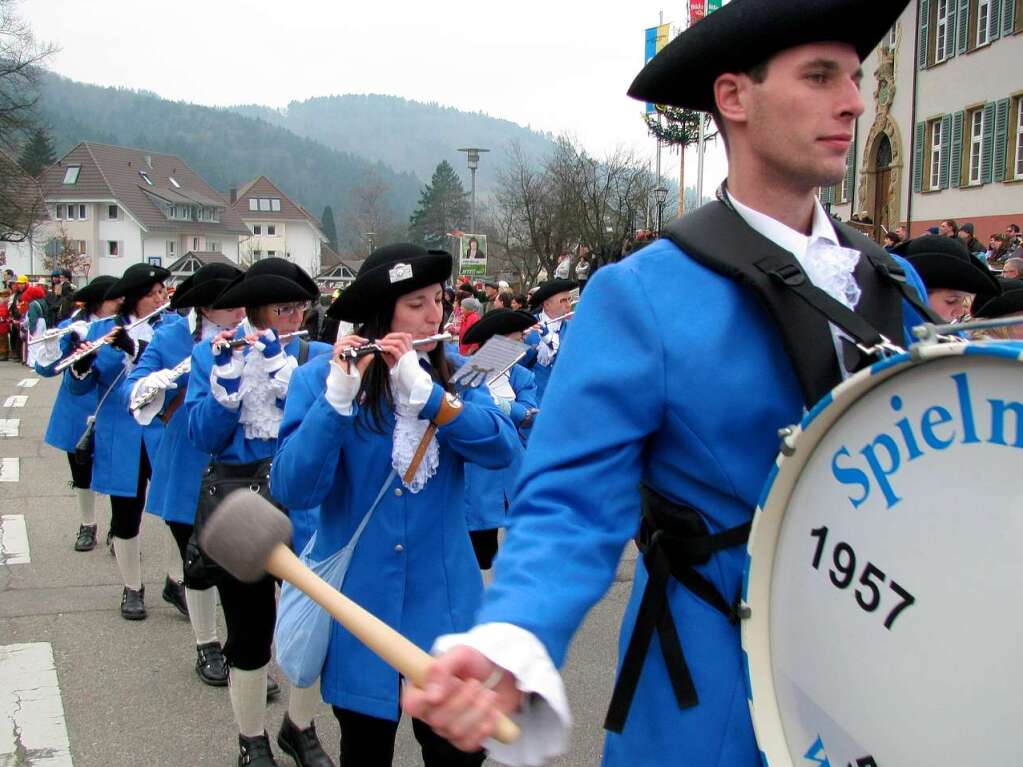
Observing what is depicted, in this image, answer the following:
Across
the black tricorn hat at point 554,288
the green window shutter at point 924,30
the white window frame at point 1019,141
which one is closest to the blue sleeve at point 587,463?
the black tricorn hat at point 554,288

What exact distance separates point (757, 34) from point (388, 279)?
75.1 inches

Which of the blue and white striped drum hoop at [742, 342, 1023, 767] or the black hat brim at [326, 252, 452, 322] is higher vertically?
the black hat brim at [326, 252, 452, 322]

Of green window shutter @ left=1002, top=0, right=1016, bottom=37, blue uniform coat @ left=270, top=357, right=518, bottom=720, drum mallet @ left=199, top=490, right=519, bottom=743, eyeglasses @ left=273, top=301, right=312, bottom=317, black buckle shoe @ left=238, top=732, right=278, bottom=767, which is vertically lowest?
black buckle shoe @ left=238, top=732, right=278, bottom=767

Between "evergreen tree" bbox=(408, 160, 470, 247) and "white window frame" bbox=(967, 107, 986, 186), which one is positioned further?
"evergreen tree" bbox=(408, 160, 470, 247)

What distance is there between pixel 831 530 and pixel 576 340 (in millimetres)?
537

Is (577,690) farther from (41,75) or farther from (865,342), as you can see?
(41,75)

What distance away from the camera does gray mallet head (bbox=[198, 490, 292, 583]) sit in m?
1.61

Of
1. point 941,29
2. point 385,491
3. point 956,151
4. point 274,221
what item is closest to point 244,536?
point 385,491

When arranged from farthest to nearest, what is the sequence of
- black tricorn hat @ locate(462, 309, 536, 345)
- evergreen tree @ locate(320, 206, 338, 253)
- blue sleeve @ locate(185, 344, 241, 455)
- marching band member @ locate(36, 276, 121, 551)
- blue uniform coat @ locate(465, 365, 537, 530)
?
evergreen tree @ locate(320, 206, 338, 253)
black tricorn hat @ locate(462, 309, 536, 345)
marching band member @ locate(36, 276, 121, 551)
blue uniform coat @ locate(465, 365, 537, 530)
blue sleeve @ locate(185, 344, 241, 455)

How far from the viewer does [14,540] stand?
8.16 meters

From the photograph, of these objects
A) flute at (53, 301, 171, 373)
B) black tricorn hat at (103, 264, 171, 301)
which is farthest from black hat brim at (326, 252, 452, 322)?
black tricorn hat at (103, 264, 171, 301)

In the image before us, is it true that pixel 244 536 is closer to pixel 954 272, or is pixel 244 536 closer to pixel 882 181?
pixel 954 272

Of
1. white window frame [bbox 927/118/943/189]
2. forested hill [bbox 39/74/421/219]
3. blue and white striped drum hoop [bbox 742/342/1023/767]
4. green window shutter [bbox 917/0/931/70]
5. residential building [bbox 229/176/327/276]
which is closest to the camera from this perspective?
blue and white striped drum hoop [bbox 742/342/1023/767]

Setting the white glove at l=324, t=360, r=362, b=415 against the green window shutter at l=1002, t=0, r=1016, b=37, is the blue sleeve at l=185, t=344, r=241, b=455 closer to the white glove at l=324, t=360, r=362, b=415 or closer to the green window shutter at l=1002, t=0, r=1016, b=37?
the white glove at l=324, t=360, r=362, b=415
